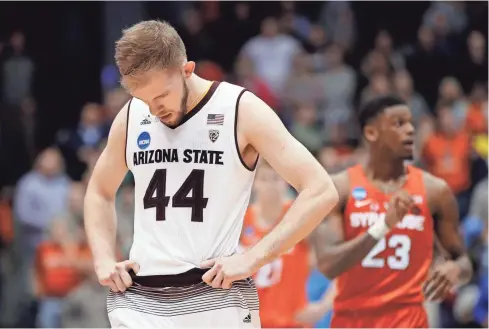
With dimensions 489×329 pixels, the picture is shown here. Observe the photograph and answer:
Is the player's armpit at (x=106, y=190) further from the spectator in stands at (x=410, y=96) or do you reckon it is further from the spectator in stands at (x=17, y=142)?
the spectator in stands at (x=17, y=142)

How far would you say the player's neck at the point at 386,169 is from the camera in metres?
7.44

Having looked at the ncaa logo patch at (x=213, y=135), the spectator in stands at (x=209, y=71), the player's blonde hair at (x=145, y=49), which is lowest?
the ncaa logo patch at (x=213, y=135)

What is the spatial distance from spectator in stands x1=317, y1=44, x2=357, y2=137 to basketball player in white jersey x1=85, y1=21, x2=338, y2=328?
33.3ft

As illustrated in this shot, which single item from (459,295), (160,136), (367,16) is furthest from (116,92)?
(160,136)

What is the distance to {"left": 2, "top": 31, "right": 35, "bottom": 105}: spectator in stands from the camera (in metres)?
16.6

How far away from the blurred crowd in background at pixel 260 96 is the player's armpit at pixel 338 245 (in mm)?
4583

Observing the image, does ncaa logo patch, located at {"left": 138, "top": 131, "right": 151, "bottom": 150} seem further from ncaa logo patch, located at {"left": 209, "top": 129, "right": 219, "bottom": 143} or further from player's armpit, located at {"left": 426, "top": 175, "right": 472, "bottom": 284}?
player's armpit, located at {"left": 426, "top": 175, "right": 472, "bottom": 284}

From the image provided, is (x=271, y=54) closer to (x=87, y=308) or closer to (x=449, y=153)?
(x=449, y=153)

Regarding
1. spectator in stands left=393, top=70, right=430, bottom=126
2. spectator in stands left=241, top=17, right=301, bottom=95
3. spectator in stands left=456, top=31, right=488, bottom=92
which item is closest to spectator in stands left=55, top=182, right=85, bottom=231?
spectator in stands left=241, top=17, right=301, bottom=95

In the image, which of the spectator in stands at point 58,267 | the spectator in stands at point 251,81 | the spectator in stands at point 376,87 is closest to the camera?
the spectator in stands at point 58,267

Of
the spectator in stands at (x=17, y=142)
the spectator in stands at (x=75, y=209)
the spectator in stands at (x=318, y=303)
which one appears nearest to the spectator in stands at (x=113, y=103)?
the spectator in stands at (x=17, y=142)

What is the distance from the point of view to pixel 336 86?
1597 cm

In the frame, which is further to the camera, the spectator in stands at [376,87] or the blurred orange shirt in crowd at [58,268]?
the spectator in stands at [376,87]

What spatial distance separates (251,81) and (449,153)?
3.57 metres
